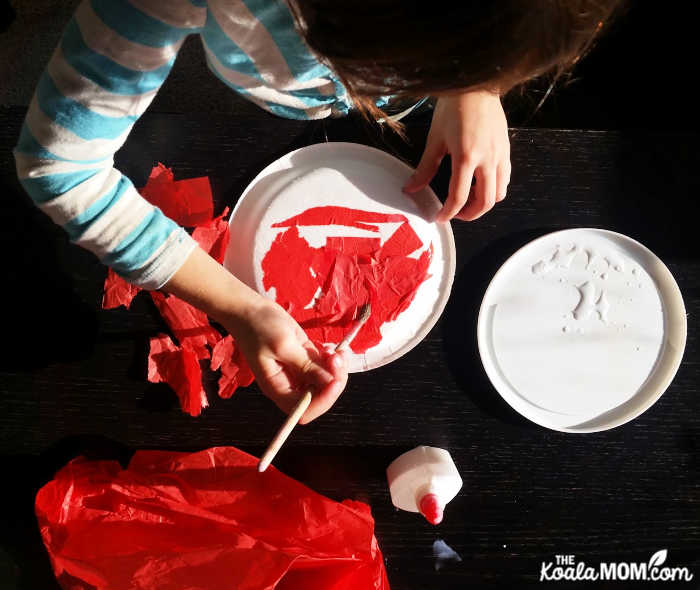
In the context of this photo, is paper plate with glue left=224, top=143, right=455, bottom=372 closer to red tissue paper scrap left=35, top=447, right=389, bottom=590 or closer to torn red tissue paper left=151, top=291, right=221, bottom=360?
torn red tissue paper left=151, top=291, right=221, bottom=360

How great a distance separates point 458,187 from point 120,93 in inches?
14.1

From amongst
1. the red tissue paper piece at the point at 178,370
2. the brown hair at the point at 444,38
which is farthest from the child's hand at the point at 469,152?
the red tissue paper piece at the point at 178,370

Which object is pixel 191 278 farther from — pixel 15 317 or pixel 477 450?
pixel 477 450

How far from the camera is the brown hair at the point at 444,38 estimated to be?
340mm

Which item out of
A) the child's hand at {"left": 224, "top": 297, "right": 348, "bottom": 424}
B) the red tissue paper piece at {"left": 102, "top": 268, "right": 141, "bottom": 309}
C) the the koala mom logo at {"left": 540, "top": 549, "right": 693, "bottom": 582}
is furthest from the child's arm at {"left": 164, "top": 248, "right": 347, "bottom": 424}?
the the koala mom logo at {"left": 540, "top": 549, "right": 693, "bottom": 582}

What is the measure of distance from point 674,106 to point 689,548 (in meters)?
0.78

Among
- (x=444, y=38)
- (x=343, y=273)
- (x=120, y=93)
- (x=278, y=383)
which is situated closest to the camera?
(x=444, y=38)

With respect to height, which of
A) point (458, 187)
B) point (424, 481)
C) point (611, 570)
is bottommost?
point (611, 570)

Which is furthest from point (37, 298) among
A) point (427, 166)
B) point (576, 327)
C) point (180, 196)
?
point (576, 327)

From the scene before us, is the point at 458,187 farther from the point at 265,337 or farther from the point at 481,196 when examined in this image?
the point at 265,337

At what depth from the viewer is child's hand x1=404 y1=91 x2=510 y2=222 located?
617mm

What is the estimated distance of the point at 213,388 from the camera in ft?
2.18

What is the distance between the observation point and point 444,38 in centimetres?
35

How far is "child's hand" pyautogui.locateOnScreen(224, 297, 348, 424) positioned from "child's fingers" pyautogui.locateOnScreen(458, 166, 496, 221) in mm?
240
